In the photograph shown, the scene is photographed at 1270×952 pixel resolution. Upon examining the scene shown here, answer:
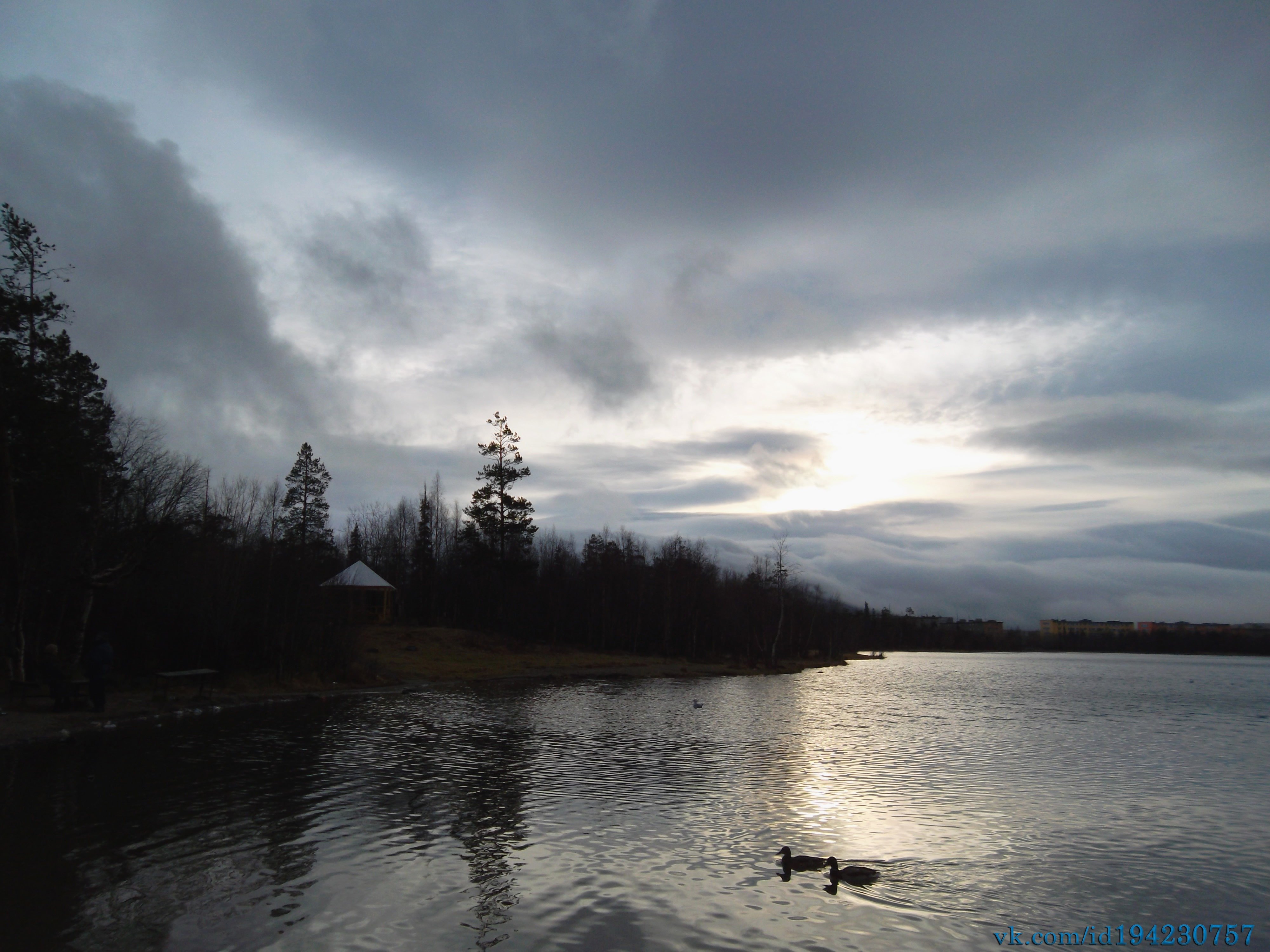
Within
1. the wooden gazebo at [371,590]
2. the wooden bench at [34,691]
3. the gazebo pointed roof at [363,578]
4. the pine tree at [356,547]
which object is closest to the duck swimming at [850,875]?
the wooden bench at [34,691]

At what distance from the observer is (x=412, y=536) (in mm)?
98312

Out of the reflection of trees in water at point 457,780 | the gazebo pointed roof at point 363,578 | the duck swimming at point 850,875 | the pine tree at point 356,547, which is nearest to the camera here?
the reflection of trees in water at point 457,780

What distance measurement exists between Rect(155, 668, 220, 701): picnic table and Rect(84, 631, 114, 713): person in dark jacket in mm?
2219

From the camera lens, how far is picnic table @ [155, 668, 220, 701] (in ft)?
78.6

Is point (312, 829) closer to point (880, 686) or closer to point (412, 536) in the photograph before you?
point (880, 686)

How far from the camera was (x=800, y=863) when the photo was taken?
35.2 feet

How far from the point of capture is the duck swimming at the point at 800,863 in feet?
34.9

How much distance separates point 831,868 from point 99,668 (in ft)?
64.6

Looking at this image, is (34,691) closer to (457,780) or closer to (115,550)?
(115,550)

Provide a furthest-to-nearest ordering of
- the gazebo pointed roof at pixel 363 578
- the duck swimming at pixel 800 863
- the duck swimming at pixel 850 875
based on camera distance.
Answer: the gazebo pointed roof at pixel 363 578 → the duck swimming at pixel 800 863 → the duck swimming at pixel 850 875

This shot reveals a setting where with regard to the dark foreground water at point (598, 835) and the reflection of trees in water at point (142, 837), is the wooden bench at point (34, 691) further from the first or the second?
the reflection of trees in water at point (142, 837)

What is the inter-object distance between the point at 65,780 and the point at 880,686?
152 ft

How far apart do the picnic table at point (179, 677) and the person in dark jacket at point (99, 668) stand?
222cm

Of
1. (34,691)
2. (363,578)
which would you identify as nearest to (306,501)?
(363,578)
